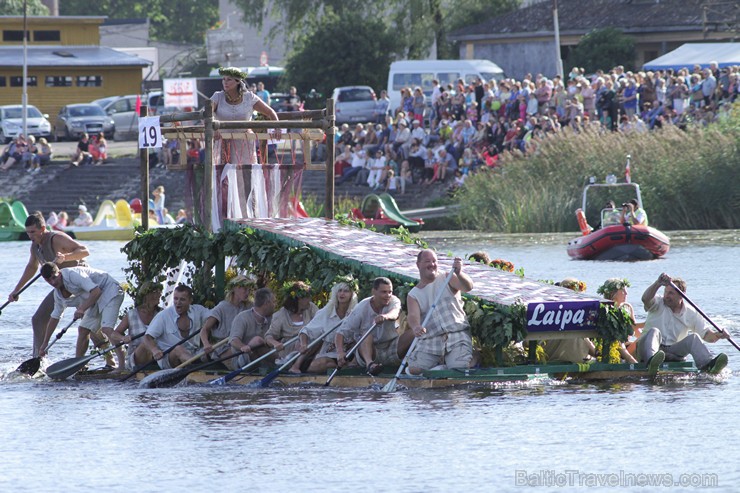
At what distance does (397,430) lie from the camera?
14398mm

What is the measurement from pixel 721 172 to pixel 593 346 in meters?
21.0

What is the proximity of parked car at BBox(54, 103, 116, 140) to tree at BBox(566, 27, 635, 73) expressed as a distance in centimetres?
1848

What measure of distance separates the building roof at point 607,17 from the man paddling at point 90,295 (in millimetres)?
38064

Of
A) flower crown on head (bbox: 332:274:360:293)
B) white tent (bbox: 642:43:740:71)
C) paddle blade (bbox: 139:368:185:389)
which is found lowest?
paddle blade (bbox: 139:368:185:389)

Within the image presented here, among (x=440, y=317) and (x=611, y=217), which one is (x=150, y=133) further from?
(x=611, y=217)

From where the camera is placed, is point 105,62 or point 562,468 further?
point 105,62

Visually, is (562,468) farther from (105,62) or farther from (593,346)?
(105,62)

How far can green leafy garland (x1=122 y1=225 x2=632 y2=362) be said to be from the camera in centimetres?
1564

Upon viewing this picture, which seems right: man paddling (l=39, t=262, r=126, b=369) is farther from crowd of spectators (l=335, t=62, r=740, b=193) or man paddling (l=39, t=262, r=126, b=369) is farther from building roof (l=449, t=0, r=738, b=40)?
building roof (l=449, t=0, r=738, b=40)

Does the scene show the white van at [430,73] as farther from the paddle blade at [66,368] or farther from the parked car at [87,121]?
the paddle blade at [66,368]

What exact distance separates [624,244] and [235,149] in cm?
1508

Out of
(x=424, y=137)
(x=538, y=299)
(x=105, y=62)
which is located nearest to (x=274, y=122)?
(x=538, y=299)

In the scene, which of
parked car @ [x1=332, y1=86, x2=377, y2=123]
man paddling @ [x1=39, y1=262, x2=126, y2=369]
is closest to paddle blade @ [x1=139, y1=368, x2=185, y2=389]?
man paddling @ [x1=39, y1=262, x2=126, y2=369]

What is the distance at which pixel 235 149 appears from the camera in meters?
18.7
